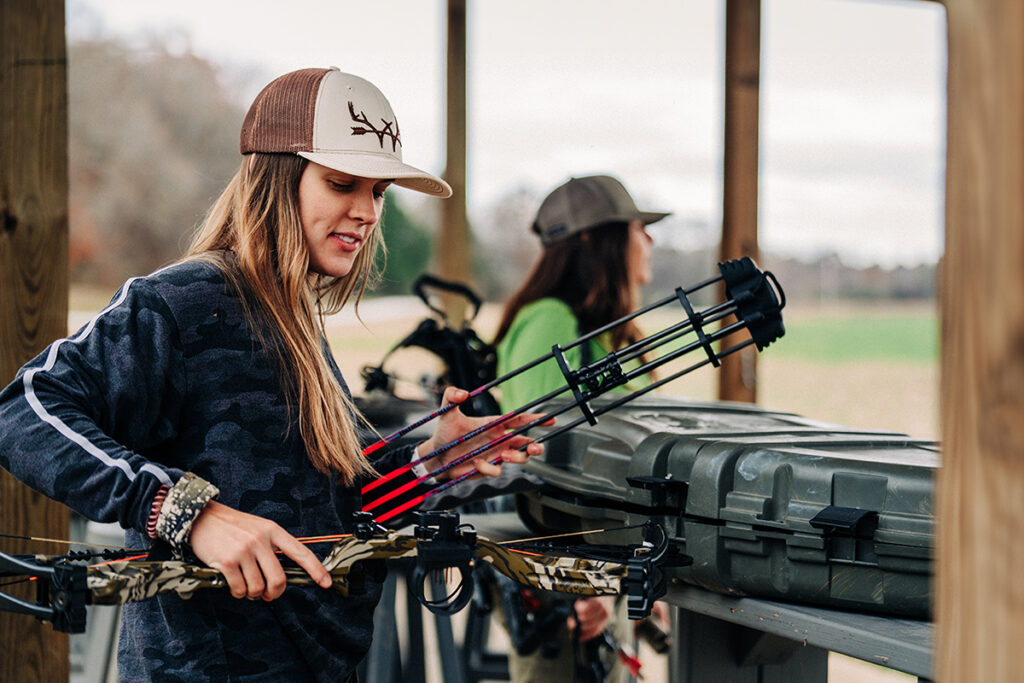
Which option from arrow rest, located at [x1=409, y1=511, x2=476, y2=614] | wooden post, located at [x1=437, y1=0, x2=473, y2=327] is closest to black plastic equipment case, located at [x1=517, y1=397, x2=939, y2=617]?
arrow rest, located at [x1=409, y1=511, x2=476, y2=614]

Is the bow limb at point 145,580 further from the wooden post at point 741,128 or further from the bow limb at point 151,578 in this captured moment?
the wooden post at point 741,128

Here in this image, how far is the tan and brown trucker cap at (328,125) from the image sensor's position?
1.62 metres

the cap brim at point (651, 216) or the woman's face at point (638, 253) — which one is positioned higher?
the cap brim at point (651, 216)

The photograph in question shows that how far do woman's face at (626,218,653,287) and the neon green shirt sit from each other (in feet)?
0.73

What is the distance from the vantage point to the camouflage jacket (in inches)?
54.2

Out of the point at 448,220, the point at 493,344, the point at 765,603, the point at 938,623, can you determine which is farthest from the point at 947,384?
the point at 448,220

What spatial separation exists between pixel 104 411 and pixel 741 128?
2588mm

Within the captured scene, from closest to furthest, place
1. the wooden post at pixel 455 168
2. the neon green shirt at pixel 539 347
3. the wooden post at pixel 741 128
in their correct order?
the neon green shirt at pixel 539 347 < the wooden post at pixel 741 128 < the wooden post at pixel 455 168

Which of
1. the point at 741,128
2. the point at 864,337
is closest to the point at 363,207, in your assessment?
the point at 741,128

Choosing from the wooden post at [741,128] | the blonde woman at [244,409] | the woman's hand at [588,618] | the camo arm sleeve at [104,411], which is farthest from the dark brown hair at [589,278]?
the camo arm sleeve at [104,411]

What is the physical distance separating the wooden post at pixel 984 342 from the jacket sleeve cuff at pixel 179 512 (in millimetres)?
910

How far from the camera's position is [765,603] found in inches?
67.2

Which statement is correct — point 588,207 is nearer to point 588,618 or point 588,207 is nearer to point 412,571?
point 588,618

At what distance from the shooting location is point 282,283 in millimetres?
1654
